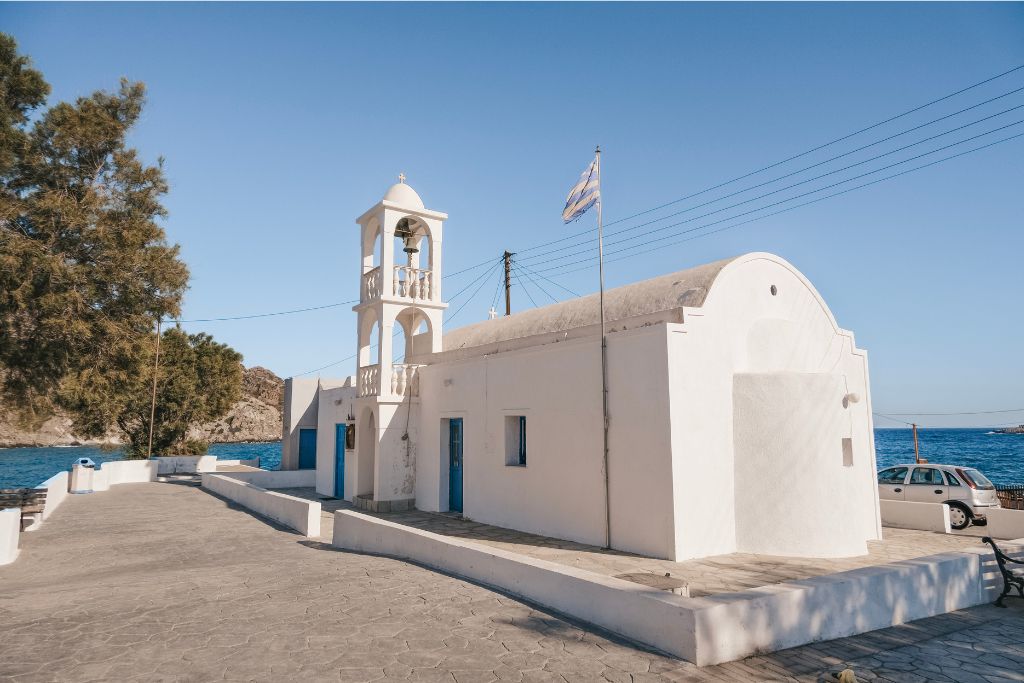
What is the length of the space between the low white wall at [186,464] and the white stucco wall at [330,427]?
39.4 feet

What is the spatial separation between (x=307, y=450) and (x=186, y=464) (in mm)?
9378

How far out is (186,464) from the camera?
105 feet

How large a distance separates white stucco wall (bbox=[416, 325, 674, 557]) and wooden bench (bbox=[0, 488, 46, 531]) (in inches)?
438

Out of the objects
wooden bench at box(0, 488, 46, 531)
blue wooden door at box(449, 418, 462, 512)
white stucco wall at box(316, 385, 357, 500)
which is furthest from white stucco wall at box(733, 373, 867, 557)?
wooden bench at box(0, 488, 46, 531)

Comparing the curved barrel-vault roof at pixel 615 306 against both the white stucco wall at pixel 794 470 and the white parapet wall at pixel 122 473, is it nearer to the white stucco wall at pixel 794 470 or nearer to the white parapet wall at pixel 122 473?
the white stucco wall at pixel 794 470

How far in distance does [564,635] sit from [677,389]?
5.64 meters

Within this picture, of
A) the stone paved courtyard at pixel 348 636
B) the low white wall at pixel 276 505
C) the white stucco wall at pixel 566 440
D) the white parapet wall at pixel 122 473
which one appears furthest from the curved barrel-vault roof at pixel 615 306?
the white parapet wall at pixel 122 473

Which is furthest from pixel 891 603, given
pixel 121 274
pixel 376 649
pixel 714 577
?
pixel 121 274

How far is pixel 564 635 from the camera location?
6484 millimetres

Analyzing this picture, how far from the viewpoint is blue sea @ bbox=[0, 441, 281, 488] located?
59.2 m

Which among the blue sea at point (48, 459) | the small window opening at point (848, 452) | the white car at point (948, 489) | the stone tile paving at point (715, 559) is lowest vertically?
the blue sea at point (48, 459)

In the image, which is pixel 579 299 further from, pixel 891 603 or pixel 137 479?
pixel 137 479

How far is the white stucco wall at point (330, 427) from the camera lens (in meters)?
20.6

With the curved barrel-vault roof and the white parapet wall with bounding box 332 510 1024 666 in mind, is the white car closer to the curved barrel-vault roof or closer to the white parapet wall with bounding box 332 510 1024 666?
the white parapet wall with bounding box 332 510 1024 666
